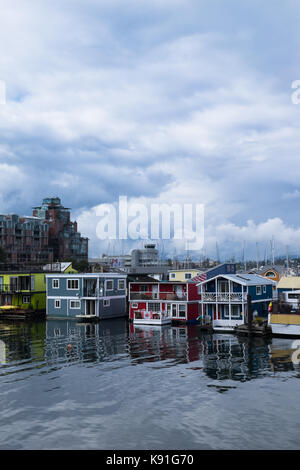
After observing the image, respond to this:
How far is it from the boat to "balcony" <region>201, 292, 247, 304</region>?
7532 mm

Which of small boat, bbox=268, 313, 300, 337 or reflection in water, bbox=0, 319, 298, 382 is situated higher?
small boat, bbox=268, 313, 300, 337

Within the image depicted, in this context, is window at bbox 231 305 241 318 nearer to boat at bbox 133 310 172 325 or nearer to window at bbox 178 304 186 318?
window at bbox 178 304 186 318

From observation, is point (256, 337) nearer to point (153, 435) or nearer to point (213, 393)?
point (213, 393)

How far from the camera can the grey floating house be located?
72312 mm

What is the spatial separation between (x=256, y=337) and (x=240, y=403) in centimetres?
2535

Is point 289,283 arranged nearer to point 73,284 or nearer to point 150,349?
point 150,349

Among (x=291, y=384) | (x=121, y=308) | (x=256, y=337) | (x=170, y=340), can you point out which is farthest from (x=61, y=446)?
(x=121, y=308)

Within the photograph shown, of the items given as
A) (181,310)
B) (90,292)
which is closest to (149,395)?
(181,310)

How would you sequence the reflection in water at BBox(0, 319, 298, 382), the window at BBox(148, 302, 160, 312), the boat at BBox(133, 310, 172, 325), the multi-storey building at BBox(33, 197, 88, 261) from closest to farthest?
the reflection in water at BBox(0, 319, 298, 382) → the boat at BBox(133, 310, 172, 325) → the window at BBox(148, 302, 160, 312) → the multi-storey building at BBox(33, 197, 88, 261)

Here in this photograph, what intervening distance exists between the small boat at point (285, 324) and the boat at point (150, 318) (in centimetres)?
1704

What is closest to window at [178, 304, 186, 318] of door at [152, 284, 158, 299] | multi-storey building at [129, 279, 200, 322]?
multi-storey building at [129, 279, 200, 322]

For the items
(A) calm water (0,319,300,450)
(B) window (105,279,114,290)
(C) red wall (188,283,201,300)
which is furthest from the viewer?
(B) window (105,279,114,290)

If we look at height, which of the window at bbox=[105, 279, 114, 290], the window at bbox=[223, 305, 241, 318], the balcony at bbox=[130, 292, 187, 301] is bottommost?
the window at bbox=[223, 305, 241, 318]

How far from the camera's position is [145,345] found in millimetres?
46812
